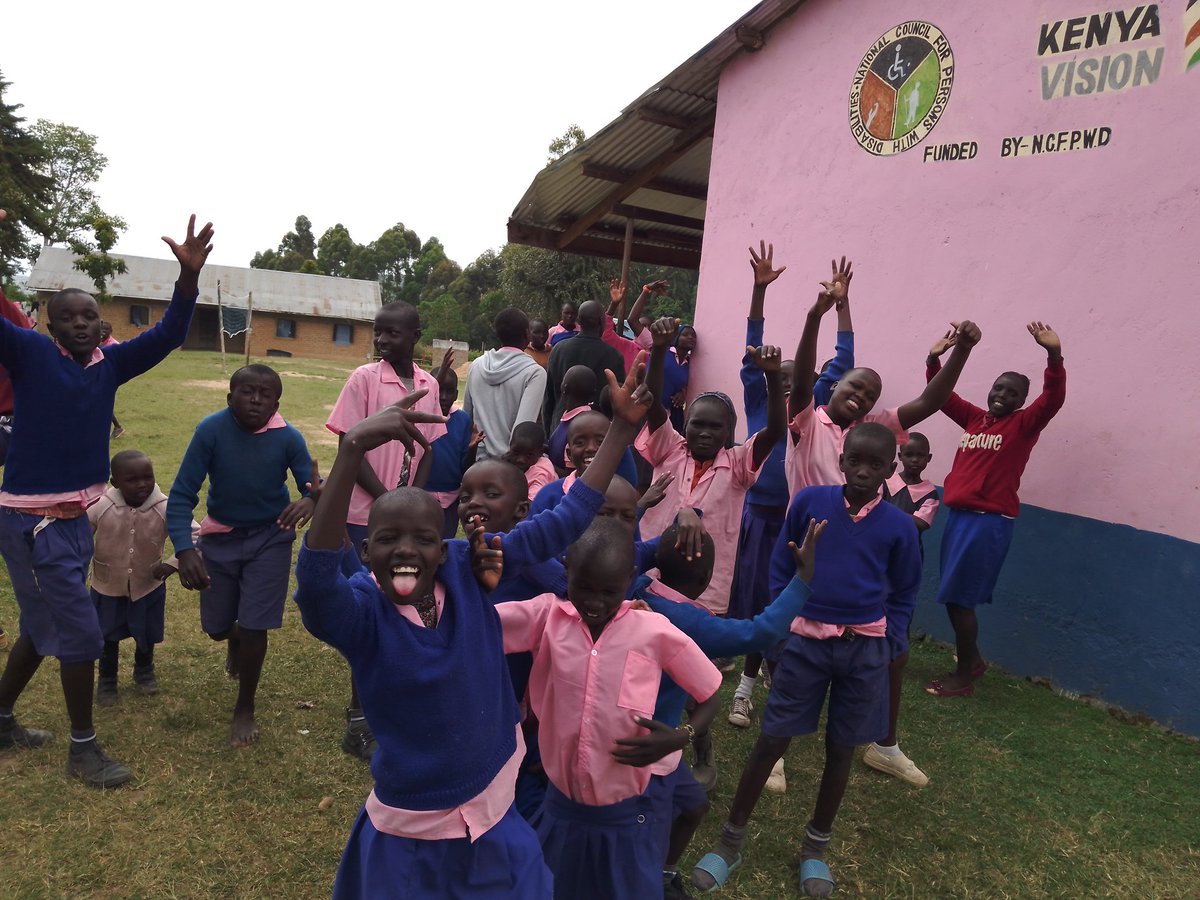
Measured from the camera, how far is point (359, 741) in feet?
11.5

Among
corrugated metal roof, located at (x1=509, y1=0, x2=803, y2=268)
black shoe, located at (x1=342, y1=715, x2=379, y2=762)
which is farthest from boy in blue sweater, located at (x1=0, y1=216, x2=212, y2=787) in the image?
corrugated metal roof, located at (x1=509, y1=0, x2=803, y2=268)

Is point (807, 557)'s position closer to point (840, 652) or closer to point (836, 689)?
point (840, 652)

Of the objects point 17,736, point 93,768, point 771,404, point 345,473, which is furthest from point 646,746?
point 17,736

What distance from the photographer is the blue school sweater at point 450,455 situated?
3926mm

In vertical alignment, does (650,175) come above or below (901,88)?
below

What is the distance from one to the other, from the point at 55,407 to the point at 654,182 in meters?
6.92

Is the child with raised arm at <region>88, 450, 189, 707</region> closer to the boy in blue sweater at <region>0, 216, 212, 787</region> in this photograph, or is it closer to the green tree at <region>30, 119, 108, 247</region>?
the boy in blue sweater at <region>0, 216, 212, 787</region>

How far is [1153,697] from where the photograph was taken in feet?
14.2

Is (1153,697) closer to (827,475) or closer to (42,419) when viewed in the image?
(827,475)

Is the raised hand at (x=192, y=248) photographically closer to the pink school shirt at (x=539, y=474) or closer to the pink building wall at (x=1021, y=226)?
the pink school shirt at (x=539, y=474)

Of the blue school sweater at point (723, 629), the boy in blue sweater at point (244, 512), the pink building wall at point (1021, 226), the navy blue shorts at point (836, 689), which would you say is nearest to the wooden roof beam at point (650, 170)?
the pink building wall at point (1021, 226)

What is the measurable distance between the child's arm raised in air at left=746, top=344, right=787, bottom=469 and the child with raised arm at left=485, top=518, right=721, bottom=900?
154 centimetres

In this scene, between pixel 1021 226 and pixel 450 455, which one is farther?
pixel 1021 226

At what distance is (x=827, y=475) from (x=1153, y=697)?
2476 mm
